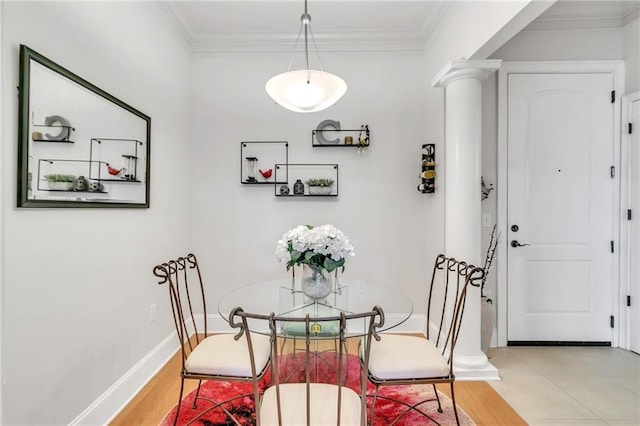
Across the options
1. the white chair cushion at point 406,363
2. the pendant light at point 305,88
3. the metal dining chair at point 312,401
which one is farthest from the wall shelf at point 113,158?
the white chair cushion at point 406,363

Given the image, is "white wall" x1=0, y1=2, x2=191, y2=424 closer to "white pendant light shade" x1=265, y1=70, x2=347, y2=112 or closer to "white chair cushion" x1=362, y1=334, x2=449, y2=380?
"white pendant light shade" x1=265, y1=70, x2=347, y2=112

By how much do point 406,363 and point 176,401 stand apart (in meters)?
1.51

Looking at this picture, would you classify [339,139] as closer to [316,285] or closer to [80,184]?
[316,285]

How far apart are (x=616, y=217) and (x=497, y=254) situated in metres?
1.11

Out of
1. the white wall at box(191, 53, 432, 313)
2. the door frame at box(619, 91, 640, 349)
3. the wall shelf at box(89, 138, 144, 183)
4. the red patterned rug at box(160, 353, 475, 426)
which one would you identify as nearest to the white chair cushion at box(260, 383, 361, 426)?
the red patterned rug at box(160, 353, 475, 426)

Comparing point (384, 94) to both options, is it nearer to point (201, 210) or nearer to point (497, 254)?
point (497, 254)

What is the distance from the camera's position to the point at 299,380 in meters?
2.24

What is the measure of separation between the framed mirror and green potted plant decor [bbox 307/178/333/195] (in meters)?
1.50

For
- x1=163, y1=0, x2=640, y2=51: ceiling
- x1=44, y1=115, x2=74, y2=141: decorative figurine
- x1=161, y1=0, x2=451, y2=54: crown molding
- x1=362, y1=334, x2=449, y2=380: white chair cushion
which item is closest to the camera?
x1=44, y1=115, x2=74, y2=141: decorative figurine

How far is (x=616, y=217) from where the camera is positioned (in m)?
2.81

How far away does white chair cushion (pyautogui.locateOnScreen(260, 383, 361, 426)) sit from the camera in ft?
4.01

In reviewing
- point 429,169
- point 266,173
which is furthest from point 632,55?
point 266,173

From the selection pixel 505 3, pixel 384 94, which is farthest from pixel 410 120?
pixel 505 3

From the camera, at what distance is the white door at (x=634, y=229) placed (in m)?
2.72
